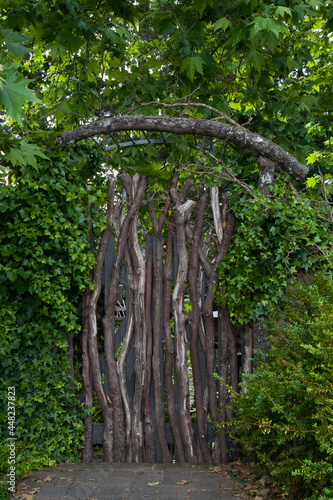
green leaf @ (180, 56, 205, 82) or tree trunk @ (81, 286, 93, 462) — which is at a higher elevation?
green leaf @ (180, 56, 205, 82)

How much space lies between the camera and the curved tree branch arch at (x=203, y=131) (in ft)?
12.7

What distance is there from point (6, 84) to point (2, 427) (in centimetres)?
278

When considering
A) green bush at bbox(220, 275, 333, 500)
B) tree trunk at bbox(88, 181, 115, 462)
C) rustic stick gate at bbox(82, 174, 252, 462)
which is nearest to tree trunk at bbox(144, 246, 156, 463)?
rustic stick gate at bbox(82, 174, 252, 462)

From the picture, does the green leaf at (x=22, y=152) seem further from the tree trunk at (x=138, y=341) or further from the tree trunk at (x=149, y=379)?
the tree trunk at (x=149, y=379)

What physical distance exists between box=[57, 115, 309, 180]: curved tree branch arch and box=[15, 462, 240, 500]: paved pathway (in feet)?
8.48

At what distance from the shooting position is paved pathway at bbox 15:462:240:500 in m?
3.12

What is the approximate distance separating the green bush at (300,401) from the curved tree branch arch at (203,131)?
4.02ft

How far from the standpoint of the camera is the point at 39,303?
3684 mm

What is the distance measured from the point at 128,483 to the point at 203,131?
291 centimetres

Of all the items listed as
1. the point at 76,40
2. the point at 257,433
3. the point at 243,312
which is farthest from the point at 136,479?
the point at 76,40

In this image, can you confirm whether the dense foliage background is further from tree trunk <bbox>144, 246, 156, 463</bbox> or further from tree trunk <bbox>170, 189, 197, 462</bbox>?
tree trunk <bbox>144, 246, 156, 463</bbox>

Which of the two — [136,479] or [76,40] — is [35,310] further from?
[76,40]

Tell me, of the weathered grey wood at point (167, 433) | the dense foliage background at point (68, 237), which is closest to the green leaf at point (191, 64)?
the dense foliage background at point (68, 237)

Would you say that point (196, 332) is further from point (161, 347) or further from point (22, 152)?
point (22, 152)
